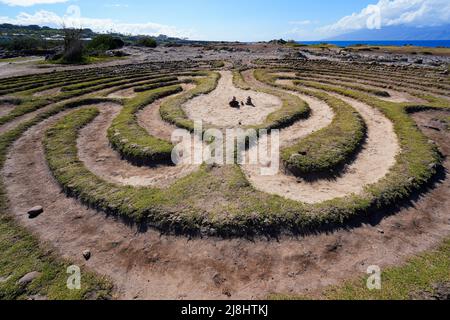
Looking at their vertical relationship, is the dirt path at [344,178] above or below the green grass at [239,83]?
below

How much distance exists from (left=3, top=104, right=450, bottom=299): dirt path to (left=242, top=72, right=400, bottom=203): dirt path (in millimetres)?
2959

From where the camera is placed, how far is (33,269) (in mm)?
12383

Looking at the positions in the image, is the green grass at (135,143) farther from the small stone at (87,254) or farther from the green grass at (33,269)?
the small stone at (87,254)

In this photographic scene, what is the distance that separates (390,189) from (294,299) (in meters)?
10.1

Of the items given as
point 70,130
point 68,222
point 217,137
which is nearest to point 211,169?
point 217,137

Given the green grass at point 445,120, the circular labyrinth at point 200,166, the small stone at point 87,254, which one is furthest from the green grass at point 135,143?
the green grass at point 445,120

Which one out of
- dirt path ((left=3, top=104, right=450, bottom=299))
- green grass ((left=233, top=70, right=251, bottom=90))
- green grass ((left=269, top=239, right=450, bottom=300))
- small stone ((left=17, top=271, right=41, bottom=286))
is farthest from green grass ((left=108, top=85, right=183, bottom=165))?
green grass ((left=233, top=70, right=251, bottom=90))

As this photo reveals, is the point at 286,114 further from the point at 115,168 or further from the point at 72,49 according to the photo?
the point at 72,49

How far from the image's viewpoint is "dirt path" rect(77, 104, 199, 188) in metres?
19.3

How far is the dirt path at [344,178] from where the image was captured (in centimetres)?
1742

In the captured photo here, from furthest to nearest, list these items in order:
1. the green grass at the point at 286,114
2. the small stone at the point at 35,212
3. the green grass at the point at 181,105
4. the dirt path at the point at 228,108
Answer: the dirt path at the point at 228,108 < the green grass at the point at 181,105 < the green grass at the point at 286,114 < the small stone at the point at 35,212

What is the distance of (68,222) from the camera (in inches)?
619

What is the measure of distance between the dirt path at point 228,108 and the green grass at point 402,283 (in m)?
18.4

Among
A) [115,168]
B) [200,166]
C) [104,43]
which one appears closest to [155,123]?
[115,168]
